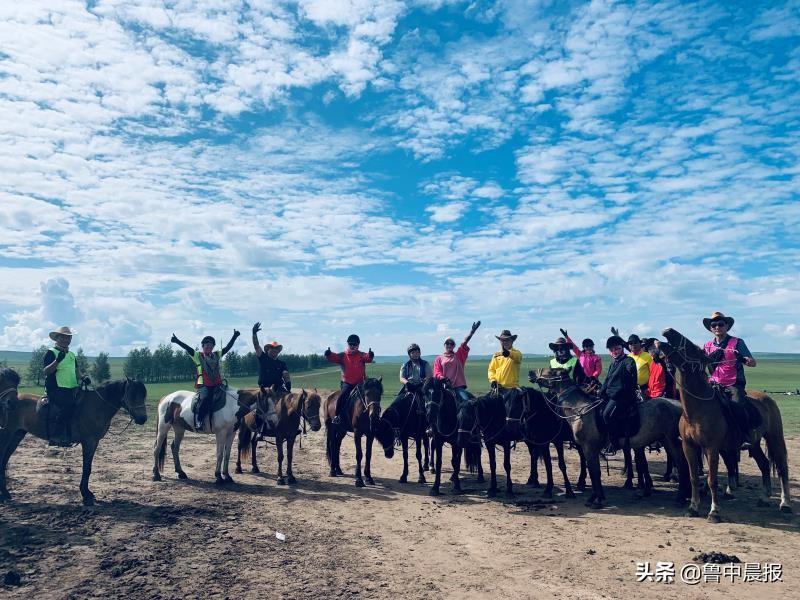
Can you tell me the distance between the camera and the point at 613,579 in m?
6.40

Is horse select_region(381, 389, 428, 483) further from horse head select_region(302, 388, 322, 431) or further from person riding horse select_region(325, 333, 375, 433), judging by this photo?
horse head select_region(302, 388, 322, 431)

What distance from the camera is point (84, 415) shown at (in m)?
10.3

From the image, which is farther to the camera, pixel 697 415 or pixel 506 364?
pixel 506 364

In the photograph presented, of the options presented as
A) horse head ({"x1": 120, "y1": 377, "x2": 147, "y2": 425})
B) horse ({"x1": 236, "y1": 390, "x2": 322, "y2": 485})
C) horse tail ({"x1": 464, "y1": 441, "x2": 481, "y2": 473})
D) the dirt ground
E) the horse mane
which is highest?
the horse mane

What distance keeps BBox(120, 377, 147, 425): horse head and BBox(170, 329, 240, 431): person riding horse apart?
1.59 metres

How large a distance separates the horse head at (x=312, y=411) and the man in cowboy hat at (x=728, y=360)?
928 centimetres

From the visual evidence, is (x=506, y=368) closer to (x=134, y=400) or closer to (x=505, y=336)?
(x=505, y=336)

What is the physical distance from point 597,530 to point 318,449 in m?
12.0

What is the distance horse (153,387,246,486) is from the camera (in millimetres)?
12219

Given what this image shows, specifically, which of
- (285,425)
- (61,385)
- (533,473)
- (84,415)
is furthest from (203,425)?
(533,473)

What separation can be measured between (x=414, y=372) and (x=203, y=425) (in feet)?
18.6

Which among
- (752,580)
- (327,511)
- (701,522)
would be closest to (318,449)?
(327,511)

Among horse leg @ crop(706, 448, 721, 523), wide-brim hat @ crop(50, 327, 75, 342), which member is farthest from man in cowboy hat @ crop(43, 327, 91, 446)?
horse leg @ crop(706, 448, 721, 523)

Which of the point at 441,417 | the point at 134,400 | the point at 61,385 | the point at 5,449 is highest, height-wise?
the point at 61,385
